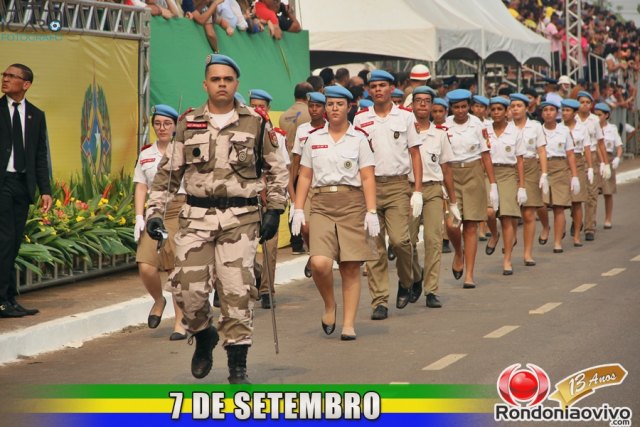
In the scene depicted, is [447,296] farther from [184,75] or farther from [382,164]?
[184,75]

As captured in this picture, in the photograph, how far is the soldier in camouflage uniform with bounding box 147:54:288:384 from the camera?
29.2 feet

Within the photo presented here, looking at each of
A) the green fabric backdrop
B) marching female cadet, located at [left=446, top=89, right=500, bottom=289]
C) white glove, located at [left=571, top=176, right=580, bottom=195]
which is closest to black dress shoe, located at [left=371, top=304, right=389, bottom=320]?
marching female cadet, located at [left=446, top=89, right=500, bottom=289]

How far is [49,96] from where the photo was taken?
14.0 metres

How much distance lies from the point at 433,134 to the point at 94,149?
12.3 feet

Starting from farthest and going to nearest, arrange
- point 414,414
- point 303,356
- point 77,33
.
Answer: point 77,33, point 303,356, point 414,414

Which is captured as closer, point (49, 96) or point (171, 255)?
point (171, 255)

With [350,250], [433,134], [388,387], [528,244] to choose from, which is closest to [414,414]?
[388,387]

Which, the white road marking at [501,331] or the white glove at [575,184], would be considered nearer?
the white road marking at [501,331]

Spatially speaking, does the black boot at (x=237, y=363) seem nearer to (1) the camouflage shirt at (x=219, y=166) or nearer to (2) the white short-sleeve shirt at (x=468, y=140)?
(1) the camouflage shirt at (x=219, y=166)

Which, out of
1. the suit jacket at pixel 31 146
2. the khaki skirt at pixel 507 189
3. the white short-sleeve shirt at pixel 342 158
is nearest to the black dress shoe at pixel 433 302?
the white short-sleeve shirt at pixel 342 158

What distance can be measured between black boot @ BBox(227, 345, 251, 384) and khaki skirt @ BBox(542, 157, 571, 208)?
9.73 meters

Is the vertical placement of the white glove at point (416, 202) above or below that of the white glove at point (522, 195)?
above

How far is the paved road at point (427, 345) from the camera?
31.4 feet

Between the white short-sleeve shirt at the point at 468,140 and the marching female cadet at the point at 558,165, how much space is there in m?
3.85
